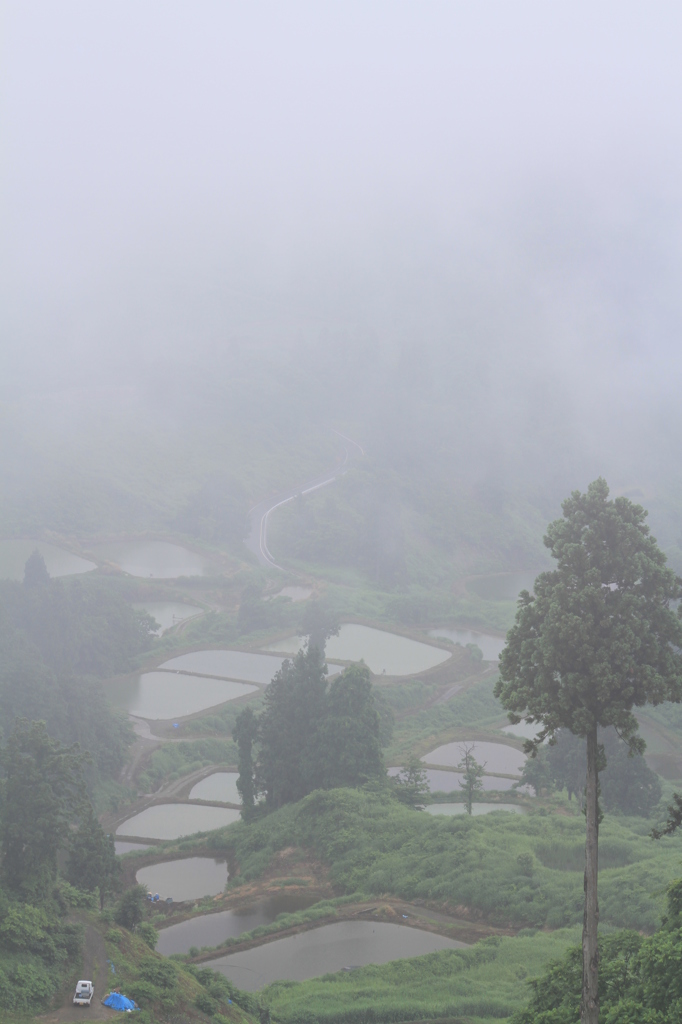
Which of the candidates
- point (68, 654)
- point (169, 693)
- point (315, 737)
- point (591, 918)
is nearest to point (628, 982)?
point (591, 918)

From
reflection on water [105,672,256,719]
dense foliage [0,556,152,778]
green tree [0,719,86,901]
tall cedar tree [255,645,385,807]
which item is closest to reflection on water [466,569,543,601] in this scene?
reflection on water [105,672,256,719]

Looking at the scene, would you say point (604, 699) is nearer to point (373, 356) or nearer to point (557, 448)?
point (557, 448)

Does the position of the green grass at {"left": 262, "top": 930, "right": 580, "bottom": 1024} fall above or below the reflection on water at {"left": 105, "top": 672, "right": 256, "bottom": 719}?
below

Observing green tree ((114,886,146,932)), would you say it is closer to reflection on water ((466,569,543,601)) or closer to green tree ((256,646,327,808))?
green tree ((256,646,327,808))

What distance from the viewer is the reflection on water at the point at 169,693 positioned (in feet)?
189

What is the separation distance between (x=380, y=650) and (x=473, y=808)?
31789 millimetres

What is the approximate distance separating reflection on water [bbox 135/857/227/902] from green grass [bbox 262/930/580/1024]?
1016 cm

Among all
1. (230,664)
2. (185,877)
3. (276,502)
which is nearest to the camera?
(185,877)

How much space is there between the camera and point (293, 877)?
32938 millimetres

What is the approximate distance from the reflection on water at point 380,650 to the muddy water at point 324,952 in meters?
37.6

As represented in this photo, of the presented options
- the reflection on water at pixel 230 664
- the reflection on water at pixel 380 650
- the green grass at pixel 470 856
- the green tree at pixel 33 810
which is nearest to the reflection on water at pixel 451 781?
the green grass at pixel 470 856

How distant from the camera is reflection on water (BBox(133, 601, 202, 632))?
77.5 meters

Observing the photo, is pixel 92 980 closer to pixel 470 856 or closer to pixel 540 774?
pixel 470 856

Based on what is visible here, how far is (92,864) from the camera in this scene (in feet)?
92.5
